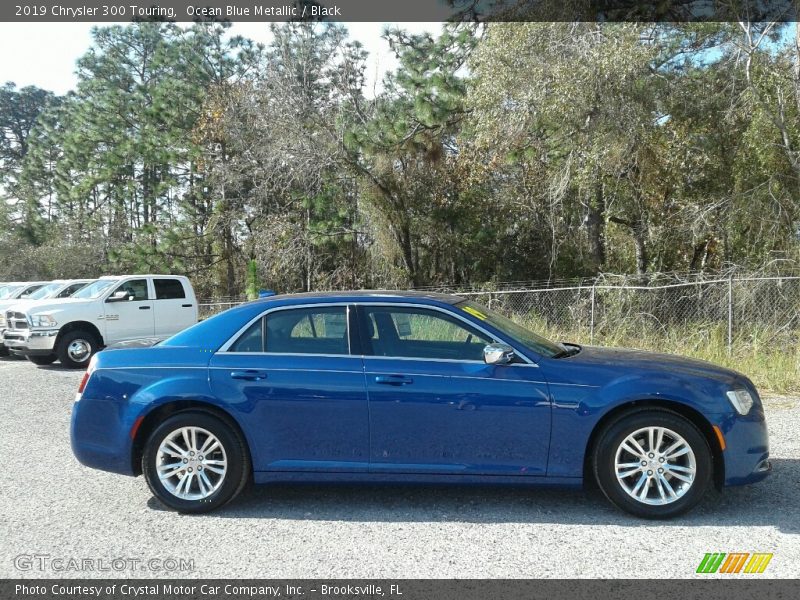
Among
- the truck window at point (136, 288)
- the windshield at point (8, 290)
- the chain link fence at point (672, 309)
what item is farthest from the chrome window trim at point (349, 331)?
the windshield at point (8, 290)

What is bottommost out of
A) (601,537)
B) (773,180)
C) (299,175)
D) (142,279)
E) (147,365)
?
(601,537)

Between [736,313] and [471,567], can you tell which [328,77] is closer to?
[736,313]

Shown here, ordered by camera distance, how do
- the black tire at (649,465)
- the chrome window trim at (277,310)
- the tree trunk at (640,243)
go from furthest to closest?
the tree trunk at (640,243) → the chrome window trim at (277,310) → the black tire at (649,465)

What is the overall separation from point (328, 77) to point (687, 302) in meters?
13.5

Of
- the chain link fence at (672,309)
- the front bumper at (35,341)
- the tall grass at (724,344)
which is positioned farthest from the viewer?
the front bumper at (35,341)

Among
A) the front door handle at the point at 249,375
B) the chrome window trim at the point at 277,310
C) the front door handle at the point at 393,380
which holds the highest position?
the chrome window trim at the point at 277,310

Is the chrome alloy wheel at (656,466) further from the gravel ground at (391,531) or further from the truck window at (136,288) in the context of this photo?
the truck window at (136,288)

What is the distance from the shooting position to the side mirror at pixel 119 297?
13906 millimetres

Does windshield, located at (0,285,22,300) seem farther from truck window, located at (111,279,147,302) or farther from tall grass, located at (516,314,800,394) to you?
tall grass, located at (516,314,800,394)

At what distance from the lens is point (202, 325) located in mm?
5359

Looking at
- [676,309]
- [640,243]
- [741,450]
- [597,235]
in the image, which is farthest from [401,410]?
[597,235]

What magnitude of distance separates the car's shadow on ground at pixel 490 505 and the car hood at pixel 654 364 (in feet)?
3.09

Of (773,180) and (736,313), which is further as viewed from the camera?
(773,180)

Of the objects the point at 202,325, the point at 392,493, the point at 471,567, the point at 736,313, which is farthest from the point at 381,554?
the point at 736,313
